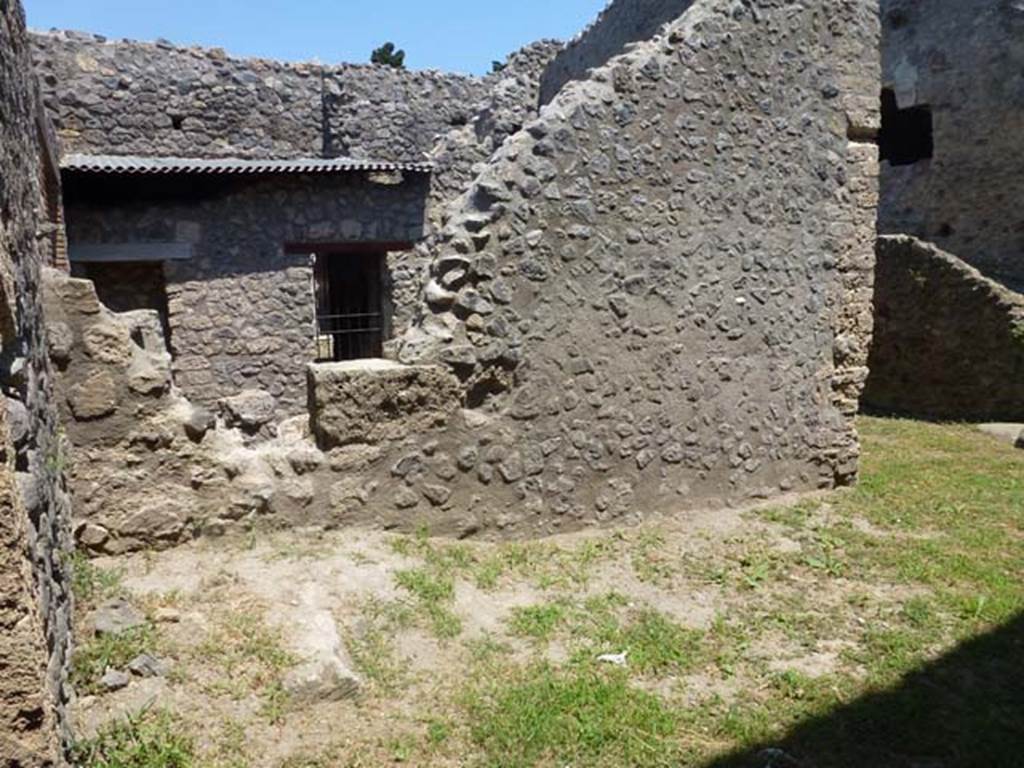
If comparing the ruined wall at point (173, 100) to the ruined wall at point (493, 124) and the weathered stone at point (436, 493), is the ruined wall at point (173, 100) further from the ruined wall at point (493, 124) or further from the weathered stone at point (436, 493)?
the weathered stone at point (436, 493)

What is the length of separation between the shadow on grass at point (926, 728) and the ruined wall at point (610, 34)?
15.6 feet

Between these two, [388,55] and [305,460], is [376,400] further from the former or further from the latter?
[388,55]

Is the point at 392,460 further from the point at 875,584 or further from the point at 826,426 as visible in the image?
the point at 826,426

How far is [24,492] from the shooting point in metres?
2.46

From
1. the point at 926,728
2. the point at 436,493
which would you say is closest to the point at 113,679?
the point at 436,493

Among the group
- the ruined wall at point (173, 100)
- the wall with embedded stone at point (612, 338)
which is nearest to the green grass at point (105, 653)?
the wall with embedded stone at point (612, 338)

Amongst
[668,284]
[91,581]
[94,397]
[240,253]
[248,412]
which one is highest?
[240,253]

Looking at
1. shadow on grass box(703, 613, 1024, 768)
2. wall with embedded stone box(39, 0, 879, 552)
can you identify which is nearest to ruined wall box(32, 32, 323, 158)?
wall with embedded stone box(39, 0, 879, 552)

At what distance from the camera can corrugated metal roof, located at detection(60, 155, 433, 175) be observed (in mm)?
8812

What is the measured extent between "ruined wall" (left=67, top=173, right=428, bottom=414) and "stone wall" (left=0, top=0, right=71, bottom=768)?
17.2 ft

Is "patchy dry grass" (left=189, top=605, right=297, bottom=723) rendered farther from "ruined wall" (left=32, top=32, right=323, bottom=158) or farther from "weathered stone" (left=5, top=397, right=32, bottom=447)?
"ruined wall" (left=32, top=32, right=323, bottom=158)

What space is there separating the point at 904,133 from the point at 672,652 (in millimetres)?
14213

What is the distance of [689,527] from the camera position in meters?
5.50

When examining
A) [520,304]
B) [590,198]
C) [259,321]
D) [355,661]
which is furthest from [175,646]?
[259,321]
